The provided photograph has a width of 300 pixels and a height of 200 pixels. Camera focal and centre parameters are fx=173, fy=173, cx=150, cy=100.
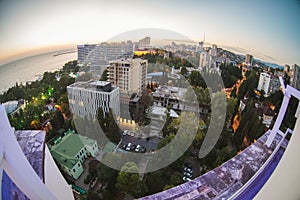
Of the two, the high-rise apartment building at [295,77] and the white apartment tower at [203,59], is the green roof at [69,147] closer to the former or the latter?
the white apartment tower at [203,59]

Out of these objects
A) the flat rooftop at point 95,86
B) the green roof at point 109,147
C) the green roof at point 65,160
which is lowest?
the green roof at point 109,147

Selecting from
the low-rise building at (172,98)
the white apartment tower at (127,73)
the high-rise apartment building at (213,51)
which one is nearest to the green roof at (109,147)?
the white apartment tower at (127,73)

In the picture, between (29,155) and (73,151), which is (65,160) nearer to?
(73,151)

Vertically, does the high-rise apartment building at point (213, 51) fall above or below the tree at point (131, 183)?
above

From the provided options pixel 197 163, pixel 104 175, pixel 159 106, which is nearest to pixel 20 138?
pixel 104 175

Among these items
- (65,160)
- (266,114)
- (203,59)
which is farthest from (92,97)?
(266,114)

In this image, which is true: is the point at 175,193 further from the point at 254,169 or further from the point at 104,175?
the point at 104,175

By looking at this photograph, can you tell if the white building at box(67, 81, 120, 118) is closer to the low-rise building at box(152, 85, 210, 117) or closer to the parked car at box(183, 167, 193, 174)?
the low-rise building at box(152, 85, 210, 117)
